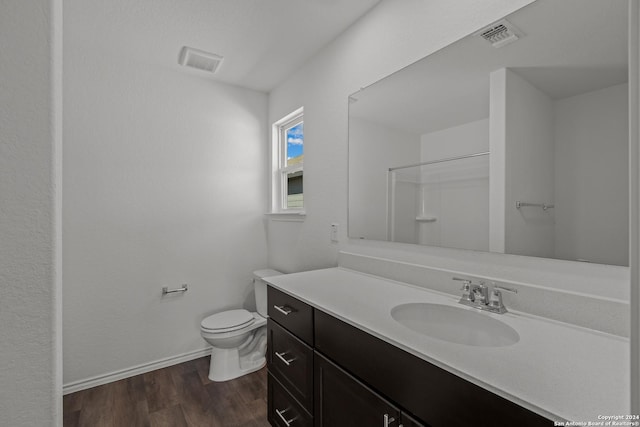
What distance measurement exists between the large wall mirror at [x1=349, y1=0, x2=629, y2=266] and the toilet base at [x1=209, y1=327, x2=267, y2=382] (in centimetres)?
159

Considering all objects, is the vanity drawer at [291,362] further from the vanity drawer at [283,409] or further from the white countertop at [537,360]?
the white countertop at [537,360]

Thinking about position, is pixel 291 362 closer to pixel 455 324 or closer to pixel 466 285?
pixel 455 324

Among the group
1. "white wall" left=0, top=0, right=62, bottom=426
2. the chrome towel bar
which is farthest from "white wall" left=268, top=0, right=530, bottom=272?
"white wall" left=0, top=0, right=62, bottom=426

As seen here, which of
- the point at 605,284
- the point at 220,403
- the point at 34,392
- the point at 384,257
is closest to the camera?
the point at 34,392

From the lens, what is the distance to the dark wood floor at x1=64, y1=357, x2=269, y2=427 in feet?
5.75

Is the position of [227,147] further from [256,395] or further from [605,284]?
[605,284]

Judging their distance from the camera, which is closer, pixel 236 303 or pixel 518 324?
pixel 518 324

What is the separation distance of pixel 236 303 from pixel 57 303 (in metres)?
2.24

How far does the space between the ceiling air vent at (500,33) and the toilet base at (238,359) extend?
2.49 metres

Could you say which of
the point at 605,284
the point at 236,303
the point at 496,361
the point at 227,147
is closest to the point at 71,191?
the point at 227,147

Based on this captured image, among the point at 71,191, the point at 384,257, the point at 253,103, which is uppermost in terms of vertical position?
the point at 253,103

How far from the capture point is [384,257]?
1669 mm

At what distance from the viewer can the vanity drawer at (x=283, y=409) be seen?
1335mm

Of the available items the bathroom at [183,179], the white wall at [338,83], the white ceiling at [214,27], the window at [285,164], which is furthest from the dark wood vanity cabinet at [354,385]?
the white ceiling at [214,27]
